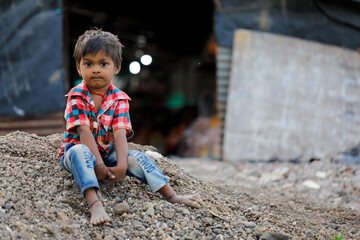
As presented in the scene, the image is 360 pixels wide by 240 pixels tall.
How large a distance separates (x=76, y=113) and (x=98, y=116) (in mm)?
141

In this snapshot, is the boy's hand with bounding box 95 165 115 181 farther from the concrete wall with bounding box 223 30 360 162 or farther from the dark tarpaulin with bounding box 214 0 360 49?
the dark tarpaulin with bounding box 214 0 360 49

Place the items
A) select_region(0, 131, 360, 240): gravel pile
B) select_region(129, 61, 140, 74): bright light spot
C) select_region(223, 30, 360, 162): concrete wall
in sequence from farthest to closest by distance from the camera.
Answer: select_region(129, 61, 140, 74): bright light spot < select_region(223, 30, 360, 162): concrete wall < select_region(0, 131, 360, 240): gravel pile

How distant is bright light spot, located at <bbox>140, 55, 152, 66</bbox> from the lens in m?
11.3

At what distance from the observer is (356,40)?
237 inches

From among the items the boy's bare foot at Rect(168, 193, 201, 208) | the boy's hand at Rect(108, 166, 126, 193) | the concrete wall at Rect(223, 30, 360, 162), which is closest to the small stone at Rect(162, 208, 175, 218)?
the boy's bare foot at Rect(168, 193, 201, 208)

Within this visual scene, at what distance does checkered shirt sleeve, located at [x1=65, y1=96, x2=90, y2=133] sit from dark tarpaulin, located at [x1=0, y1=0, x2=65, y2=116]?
11.1ft

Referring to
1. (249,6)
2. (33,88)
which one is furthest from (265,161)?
(33,88)

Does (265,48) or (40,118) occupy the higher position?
(265,48)

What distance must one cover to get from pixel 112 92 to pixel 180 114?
26.8ft

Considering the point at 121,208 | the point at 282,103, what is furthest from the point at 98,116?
the point at 282,103

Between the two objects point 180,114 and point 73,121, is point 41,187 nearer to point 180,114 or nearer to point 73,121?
point 73,121

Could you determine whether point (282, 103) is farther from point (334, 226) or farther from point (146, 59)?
point (146, 59)

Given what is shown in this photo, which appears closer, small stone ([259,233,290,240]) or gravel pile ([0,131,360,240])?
gravel pile ([0,131,360,240])

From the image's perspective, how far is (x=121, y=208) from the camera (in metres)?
2.17
